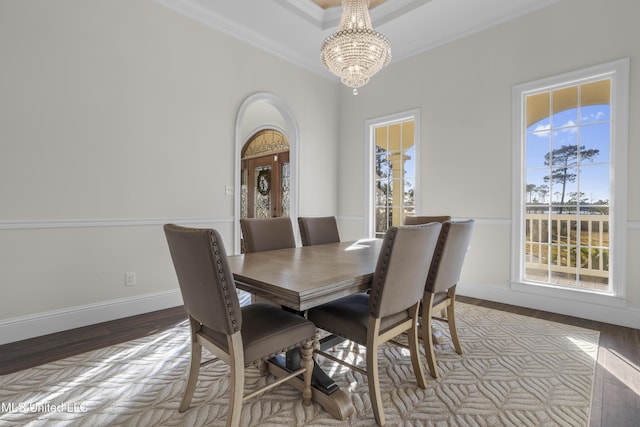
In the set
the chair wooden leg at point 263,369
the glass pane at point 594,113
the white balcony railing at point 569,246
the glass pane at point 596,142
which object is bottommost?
the chair wooden leg at point 263,369

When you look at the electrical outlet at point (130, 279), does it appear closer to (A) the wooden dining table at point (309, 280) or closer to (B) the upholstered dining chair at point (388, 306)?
(A) the wooden dining table at point (309, 280)

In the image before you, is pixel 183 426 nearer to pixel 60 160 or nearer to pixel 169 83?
pixel 60 160

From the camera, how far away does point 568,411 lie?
1.64m

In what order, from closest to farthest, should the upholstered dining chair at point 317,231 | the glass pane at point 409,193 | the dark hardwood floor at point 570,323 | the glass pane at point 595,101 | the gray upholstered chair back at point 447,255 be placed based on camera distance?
1. the dark hardwood floor at point 570,323
2. the gray upholstered chair back at point 447,255
3. the upholstered dining chair at point 317,231
4. the glass pane at point 595,101
5. the glass pane at point 409,193

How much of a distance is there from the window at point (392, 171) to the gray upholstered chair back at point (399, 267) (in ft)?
8.92

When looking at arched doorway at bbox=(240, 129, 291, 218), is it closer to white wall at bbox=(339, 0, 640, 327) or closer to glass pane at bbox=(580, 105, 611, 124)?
white wall at bbox=(339, 0, 640, 327)

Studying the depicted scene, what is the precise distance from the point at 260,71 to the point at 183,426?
376 centimetres

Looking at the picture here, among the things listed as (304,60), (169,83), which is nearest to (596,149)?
(304,60)

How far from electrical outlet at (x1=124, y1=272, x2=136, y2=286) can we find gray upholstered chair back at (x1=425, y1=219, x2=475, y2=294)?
2637mm

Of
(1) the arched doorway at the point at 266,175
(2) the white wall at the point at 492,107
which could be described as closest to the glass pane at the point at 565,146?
(2) the white wall at the point at 492,107

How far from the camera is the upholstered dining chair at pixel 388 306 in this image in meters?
1.50

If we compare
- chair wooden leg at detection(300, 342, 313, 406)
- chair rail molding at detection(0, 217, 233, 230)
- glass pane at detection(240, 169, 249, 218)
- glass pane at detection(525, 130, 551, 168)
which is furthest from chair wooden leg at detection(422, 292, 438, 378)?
glass pane at detection(240, 169, 249, 218)

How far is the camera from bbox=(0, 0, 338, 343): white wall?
8.00ft

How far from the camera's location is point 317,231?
3020 mm
